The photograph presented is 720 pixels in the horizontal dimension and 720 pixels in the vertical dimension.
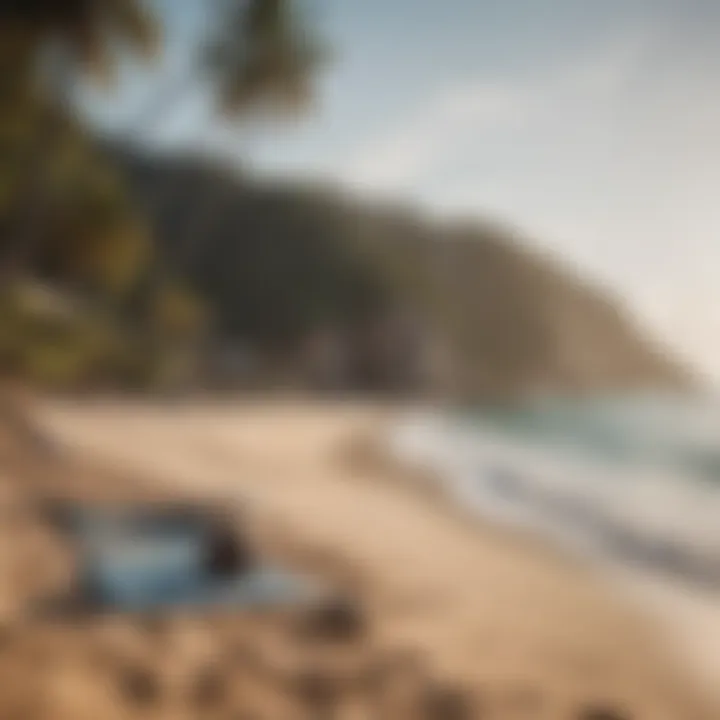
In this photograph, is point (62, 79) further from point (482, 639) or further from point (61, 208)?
point (482, 639)

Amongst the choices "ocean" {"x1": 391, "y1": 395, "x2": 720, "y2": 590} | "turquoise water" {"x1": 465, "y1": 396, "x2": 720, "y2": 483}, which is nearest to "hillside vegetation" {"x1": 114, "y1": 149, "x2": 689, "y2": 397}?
"turquoise water" {"x1": 465, "y1": 396, "x2": 720, "y2": 483}

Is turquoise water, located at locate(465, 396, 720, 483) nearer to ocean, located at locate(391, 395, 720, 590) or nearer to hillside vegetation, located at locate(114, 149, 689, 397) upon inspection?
ocean, located at locate(391, 395, 720, 590)

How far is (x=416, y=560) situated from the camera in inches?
89.0

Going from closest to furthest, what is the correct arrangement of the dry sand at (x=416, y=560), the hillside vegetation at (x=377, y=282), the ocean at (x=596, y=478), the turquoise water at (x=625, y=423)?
the dry sand at (x=416, y=560), the hillside vegetation at (x=377, y=282), the turquoise water at (x=625, y=423), the ocean at (x=596, y=478)

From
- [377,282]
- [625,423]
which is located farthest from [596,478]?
[377,282]

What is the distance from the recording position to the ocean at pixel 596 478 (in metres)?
2.69

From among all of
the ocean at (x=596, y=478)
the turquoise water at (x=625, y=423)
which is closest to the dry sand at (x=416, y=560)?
the ocean at (x=596, y=478)

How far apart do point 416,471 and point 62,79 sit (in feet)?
7.01

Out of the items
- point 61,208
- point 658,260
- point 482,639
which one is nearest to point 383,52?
point 658,260

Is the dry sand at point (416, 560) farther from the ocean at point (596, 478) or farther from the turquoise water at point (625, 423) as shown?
the turquoise water at point (625, 423)

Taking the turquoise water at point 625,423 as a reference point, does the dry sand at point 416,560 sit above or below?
below

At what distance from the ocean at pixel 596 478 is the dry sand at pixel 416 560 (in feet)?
1.00

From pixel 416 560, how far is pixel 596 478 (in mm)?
2159

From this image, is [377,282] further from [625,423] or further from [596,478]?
[596,478]
